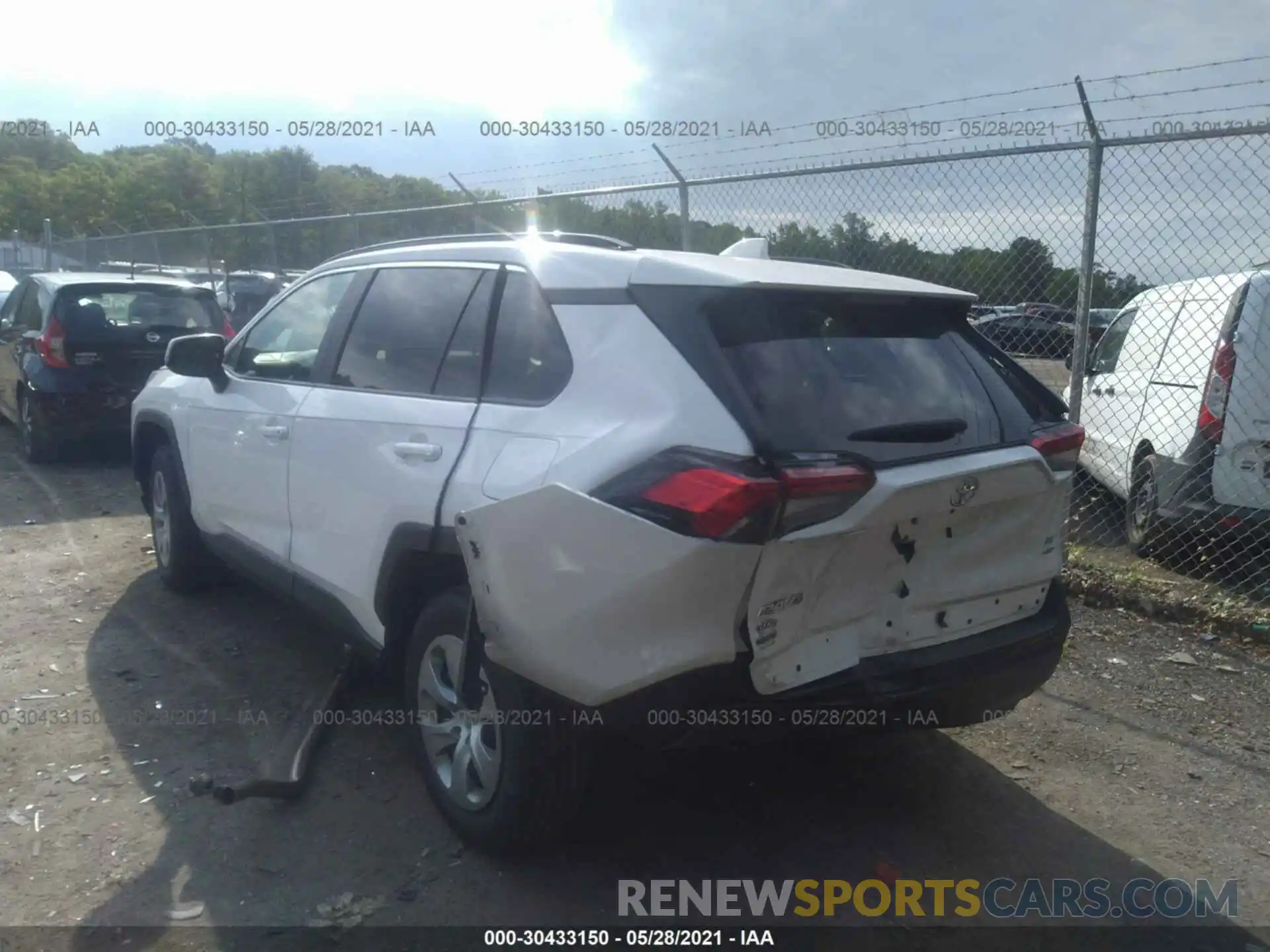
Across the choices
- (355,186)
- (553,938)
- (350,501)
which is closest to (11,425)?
(355,186)

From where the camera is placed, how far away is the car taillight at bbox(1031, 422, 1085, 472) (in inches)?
124

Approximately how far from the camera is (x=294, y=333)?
4527 mm

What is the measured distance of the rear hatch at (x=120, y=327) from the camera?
859cm

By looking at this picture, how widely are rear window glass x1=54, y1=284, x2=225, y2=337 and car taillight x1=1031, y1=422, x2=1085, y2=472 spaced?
7603 mm

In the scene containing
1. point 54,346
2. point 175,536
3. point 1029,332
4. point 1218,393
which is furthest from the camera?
point 54,346

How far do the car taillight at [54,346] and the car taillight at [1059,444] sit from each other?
8000 millimetres

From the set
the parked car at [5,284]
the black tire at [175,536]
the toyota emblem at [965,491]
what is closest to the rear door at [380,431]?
the toyota emblem at [965,491]

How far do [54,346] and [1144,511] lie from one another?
8.28 metres

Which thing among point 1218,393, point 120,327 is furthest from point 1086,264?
point 120,327

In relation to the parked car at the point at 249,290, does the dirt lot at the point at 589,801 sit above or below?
below

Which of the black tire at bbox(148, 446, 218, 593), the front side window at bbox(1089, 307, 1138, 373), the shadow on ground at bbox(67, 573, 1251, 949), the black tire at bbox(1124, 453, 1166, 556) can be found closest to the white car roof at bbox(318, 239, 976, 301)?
the shadow on ground at bbox(67, 573, 1251, 949)

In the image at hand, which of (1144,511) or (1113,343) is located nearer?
(1144,511)

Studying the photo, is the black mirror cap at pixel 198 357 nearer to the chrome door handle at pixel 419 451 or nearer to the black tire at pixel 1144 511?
the chrome door handle at pixel 419 451

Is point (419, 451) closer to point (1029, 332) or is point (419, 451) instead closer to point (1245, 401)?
point (1029, 332)
